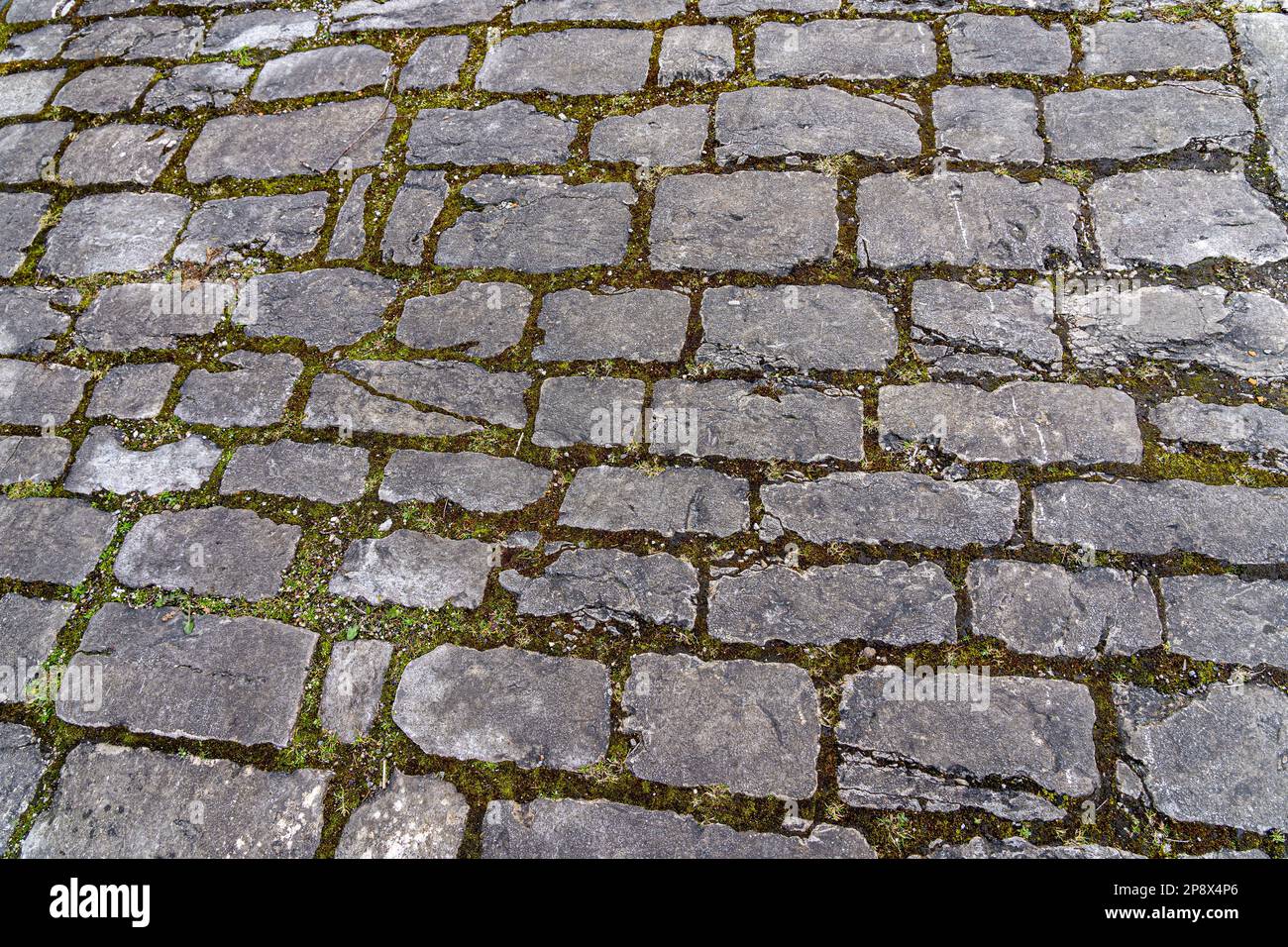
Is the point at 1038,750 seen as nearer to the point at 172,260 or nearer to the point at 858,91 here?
the point at 858,91

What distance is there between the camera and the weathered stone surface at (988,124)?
Answer: 10.8 ft

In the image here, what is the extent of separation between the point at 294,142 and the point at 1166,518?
139 inches

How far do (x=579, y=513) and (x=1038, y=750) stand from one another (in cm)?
136

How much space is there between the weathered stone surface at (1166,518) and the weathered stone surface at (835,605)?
386 millimetres

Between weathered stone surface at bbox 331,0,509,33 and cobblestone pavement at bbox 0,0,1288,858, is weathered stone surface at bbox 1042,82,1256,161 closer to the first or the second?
cobblestone pavement at bbox 0,0,1288,858

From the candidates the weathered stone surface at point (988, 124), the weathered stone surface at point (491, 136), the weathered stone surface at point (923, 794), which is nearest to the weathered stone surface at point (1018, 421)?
the weathered stone surface at point (923, 794)

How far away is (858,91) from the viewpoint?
3543 millimetres

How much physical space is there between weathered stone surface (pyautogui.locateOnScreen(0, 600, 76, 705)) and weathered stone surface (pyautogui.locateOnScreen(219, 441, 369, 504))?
588 mm

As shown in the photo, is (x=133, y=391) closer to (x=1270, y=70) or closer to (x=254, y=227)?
(x=254, y=227)

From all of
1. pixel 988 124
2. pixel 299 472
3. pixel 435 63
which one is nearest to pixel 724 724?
pixel 299 472

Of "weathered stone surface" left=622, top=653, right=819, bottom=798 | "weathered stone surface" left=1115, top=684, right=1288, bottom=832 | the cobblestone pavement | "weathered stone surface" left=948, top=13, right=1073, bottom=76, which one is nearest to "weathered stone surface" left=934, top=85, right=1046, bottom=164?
the cobblestone pavement

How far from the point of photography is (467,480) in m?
2.71

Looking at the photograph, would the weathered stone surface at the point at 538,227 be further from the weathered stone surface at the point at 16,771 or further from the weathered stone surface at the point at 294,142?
the weathered stone surface at the point at 16,771
